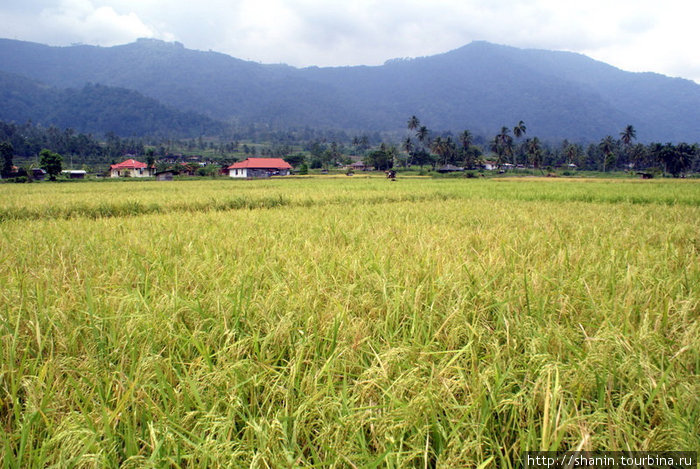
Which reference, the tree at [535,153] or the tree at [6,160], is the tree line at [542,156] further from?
the tree at [6,160]

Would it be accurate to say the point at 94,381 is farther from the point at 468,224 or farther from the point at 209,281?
the point at 468,224

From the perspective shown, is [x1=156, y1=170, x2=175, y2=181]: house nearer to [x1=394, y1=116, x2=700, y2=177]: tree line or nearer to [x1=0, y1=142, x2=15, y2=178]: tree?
[x1=0, y1=142, x2=15, y2=178]: tree

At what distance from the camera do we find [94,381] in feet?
4.34

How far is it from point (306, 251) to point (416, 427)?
2.45 meters

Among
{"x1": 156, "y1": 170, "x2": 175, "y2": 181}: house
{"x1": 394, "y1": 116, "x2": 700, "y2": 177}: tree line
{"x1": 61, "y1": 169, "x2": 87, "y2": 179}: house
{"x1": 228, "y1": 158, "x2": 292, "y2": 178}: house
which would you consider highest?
{"x1": 394, "y1": 116, "x2": 700, "y2": 177}: tree line

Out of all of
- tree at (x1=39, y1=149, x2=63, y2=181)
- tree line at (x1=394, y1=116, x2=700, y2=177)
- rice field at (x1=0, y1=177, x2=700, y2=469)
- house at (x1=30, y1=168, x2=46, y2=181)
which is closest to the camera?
rice field at (x1=0, y1=177, x2=700, y2=469)

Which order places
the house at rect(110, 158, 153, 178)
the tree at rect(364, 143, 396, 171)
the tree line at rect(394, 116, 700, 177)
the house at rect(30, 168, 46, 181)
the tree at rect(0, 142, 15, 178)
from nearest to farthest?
the tree at rect(0, 142, 15, 178), the house at rect(30, 168, 46, 181), the house at rect(110, 158, 153, 178), the tree at rect(364, 143, 396, 171), the tree line at rect(394, 116, 700, 177)

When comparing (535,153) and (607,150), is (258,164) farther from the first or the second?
(607,150)

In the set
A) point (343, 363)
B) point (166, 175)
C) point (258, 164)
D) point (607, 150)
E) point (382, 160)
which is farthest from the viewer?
point (607, 150)

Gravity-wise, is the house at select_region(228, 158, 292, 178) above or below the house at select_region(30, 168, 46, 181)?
above

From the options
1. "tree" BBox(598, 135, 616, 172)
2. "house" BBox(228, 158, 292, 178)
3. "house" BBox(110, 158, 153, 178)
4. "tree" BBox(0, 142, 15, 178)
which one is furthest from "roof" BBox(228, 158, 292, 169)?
"tree" BBox(598, 135, 616, 172)

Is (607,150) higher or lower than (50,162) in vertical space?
higher

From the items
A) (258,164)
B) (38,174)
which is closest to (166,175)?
(38,174)

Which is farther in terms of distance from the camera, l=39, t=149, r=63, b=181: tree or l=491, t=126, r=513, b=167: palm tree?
l=491, t=126, r=513, b=167: palm tree
